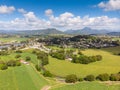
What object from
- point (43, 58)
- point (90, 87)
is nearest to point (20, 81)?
point (90, 87)

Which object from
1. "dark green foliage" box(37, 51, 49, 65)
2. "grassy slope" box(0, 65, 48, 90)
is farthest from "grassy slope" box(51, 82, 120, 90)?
"dark green foliage" box(37, 51, 49, 65)

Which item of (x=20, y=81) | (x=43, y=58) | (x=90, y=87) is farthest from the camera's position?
(x=43, y=58)

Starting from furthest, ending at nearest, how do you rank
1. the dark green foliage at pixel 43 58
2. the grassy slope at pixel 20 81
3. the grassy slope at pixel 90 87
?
1. the dark green foliage at pixel 43 58
2. the grassy slope at pixel 20 81
3. the grassy slope at pixel 90 87

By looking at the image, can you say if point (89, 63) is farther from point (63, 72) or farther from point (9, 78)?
point (9, 78)

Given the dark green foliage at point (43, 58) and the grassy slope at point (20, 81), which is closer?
the grassy slope at point (20, 81)

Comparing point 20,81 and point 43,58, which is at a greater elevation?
point 43,58

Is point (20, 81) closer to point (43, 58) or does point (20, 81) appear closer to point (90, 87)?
point (90, 87)

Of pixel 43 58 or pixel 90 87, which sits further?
pixel 43 58

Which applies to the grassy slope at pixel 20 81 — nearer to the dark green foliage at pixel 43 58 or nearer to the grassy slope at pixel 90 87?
the grassy slope at pixel 90 87

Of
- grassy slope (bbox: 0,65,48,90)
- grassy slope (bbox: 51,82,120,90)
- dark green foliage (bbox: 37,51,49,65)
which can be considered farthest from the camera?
dark green foliage (bbox: 37,51,49,65)

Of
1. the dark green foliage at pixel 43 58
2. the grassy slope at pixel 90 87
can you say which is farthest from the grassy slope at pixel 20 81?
the dark green foliage at pixel 43 58

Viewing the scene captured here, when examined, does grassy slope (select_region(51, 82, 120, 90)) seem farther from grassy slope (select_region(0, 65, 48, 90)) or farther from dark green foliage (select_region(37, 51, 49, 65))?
dark green foliage (select_region(37, 51, 49, 65))
